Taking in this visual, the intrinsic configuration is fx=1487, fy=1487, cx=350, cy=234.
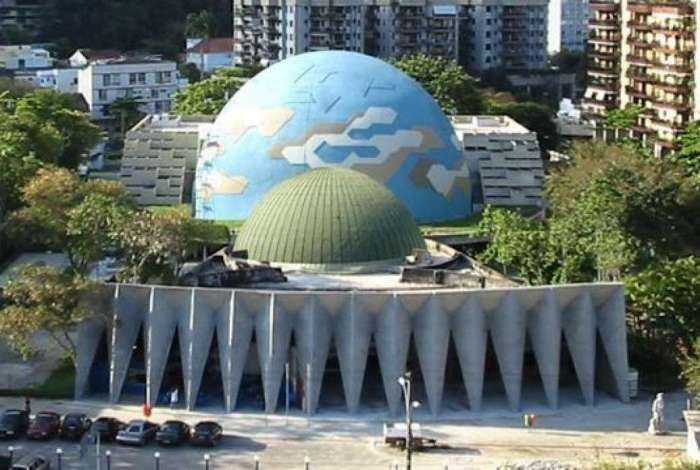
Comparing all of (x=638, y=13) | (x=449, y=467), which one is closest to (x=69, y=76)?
(x=638, y=13)

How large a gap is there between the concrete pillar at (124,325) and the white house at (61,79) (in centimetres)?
9058

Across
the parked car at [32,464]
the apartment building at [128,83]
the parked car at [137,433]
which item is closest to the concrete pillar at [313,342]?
the parked car at [137,433]

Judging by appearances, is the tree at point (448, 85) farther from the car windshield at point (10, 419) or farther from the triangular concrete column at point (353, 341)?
the car windshield at point (10, 419)

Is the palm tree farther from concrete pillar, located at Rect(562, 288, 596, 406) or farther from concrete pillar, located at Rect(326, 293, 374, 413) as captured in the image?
concrete pillar, located at Rect(326, 293, 374, 413)

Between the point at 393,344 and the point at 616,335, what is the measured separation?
8.65m

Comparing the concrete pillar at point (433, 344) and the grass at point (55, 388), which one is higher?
the concrete pillar at point (433, 344)

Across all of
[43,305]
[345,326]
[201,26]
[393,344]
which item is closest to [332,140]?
[345,326]

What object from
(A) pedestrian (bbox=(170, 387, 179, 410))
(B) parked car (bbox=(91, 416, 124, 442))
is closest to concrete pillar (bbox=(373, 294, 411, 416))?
(A) pedestrian (bbox=(170, 387, 179, 410))

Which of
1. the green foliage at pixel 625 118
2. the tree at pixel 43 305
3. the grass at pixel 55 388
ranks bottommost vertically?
the grass at pixel 55 388

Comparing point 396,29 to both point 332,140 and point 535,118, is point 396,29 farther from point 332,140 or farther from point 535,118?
point 332,140

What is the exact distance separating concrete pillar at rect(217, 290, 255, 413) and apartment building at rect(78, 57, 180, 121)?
86.5 meters

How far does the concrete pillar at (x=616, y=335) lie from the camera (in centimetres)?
5516

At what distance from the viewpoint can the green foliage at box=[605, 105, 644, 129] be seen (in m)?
116

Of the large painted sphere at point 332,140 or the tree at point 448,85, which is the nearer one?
the large painted sphere at point 332,140
